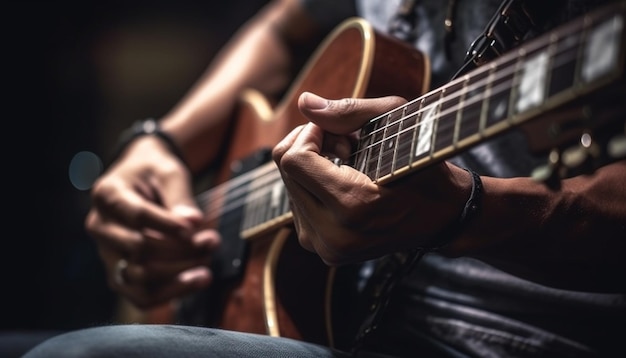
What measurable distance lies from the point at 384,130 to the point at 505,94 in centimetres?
16

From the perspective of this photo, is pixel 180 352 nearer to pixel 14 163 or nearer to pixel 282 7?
pixel 282 7

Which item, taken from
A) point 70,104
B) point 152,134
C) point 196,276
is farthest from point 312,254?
point 70,104

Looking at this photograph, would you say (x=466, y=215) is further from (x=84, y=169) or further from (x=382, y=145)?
(x=84, y=169)

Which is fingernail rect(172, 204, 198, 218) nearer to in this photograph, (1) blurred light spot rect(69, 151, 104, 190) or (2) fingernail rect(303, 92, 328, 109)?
(2) fingernail rect(303, 92, 328, 109)

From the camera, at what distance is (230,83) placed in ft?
4.57

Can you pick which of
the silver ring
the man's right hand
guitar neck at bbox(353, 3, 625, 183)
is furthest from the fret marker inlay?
the silver ring

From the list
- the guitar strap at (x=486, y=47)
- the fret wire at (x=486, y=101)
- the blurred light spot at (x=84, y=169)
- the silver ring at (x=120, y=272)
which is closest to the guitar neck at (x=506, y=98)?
the fret wire at (x=486, y=101)

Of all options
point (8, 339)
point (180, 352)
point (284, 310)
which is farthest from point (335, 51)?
point (8, 339)

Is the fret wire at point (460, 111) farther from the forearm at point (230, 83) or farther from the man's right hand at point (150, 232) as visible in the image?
the forearm at point (230, 83)

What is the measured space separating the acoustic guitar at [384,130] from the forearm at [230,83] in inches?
2.7

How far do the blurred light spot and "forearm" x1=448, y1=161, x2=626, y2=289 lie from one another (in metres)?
1.89

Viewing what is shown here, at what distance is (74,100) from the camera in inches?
89.6

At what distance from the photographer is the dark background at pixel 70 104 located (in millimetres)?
2021

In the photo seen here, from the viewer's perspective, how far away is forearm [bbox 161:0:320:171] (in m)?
1.35
